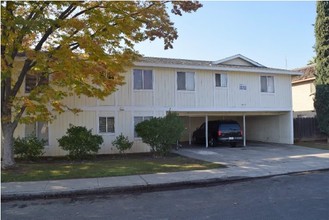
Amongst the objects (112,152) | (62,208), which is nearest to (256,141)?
(112,152)

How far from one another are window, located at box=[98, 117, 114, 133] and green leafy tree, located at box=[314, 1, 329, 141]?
1443 centimetres

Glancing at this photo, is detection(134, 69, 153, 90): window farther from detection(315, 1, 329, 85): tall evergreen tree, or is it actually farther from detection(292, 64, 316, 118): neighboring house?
detection(292, 64, 316, 118): neighboring house

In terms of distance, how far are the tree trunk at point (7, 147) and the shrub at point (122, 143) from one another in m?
5.39

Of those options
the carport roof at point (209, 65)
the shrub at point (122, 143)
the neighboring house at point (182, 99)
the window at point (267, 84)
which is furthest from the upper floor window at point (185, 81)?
the window at point (267, 84)

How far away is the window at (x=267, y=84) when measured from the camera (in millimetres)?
22737

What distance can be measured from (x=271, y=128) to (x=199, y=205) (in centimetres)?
1879

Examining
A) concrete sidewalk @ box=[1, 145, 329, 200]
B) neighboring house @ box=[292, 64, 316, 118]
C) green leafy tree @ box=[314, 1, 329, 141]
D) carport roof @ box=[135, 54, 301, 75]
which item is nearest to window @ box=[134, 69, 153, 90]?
carport roof @ box=[135, 54, 301, 75]

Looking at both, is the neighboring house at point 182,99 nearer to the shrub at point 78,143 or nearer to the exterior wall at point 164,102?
the exterior wall at point 164,102

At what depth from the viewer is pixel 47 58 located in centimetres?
1184

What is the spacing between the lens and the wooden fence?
25062mm

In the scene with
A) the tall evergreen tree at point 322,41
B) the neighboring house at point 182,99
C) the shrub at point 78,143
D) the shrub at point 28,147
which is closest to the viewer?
the shrub at point 28,147

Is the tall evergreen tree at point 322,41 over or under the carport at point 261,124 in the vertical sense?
over

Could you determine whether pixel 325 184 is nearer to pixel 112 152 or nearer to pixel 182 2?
pixel 182 2

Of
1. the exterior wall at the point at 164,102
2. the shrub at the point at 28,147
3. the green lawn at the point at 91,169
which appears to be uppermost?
the exterior wall at the point at 164,102
